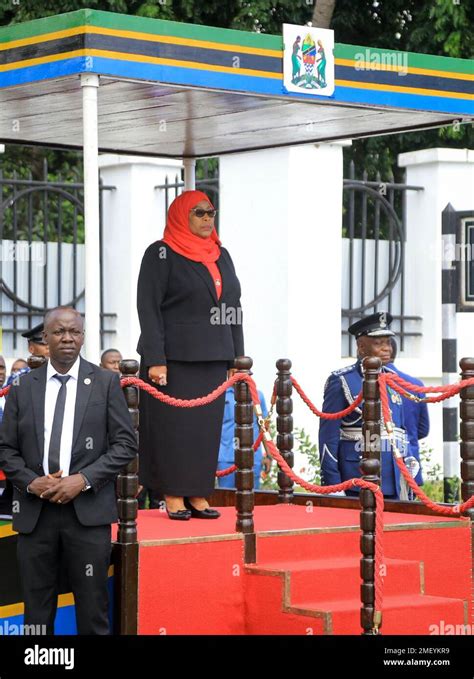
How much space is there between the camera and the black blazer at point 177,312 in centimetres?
866

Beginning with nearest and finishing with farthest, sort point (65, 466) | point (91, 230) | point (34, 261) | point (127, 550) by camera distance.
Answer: point (65, 466) → point (127, 550) → point (91, 230) → point (34, 261)

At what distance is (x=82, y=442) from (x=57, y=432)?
12 centimetres

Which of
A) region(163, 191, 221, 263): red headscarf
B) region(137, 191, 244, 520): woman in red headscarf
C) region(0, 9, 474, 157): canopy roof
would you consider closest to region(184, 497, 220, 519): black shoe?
region(137, 191, 244, 520): woman in red headscarf

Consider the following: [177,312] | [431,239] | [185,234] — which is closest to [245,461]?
[177,312]

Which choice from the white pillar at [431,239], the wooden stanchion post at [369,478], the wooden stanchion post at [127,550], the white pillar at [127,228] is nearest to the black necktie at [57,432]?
the wooden stanchion post at [127,550]

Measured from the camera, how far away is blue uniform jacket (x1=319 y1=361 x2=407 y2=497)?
9.92 meters

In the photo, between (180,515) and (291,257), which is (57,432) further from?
(291,257)

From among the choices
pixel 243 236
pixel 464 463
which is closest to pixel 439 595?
pixel 464 463

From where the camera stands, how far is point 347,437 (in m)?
9.99

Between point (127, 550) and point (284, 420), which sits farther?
point (284, 420)

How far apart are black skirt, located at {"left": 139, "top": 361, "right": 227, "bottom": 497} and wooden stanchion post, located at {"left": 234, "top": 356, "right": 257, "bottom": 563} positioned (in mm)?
301

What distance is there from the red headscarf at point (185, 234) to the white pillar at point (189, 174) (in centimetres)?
168

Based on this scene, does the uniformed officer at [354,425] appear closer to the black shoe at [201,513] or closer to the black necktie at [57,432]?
the black shoe at [201,513]

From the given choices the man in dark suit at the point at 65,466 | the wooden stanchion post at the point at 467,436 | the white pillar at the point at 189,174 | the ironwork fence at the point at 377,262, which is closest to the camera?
the man in dark suit at the point at 65,466
